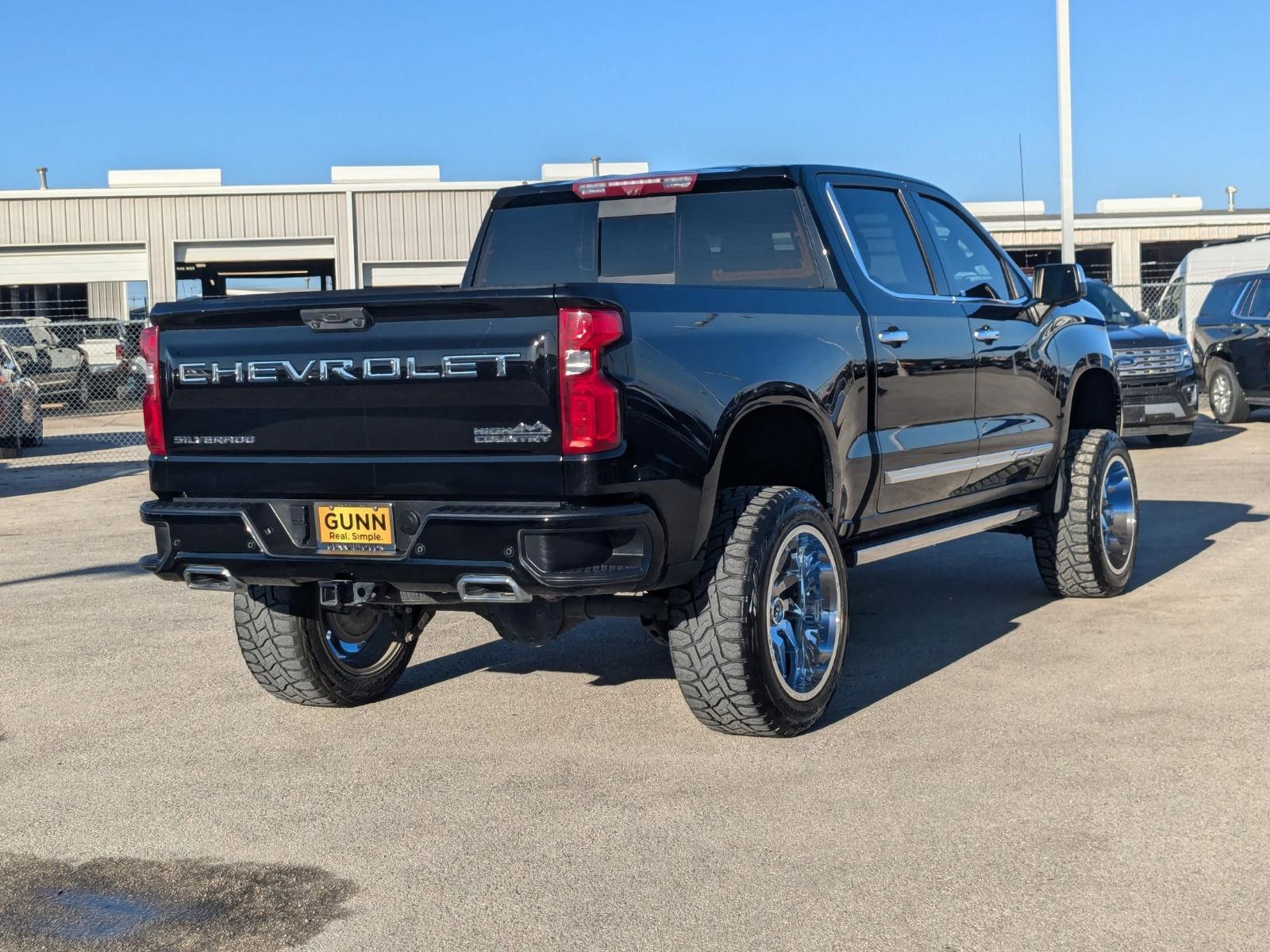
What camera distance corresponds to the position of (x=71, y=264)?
116ft

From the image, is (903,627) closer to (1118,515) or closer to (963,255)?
(1118,515)

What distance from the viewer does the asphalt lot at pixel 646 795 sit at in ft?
12.4

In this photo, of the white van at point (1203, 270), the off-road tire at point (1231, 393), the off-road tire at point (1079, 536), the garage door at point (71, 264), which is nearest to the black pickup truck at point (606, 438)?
the off-road tire at point (1079, 536)

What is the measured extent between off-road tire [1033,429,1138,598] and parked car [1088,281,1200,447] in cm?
827

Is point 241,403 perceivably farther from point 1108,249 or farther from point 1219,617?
point 1108,249

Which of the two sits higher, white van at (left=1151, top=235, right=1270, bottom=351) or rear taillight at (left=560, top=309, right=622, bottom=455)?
white van at (left=1151, top=235, right=1270, bottom=351)

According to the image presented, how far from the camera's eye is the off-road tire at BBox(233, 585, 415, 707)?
5.64 meters

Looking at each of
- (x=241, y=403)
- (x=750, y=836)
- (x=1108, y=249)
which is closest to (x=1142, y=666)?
(x=750, y=836)

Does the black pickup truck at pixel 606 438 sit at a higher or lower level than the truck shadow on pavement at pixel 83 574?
higher

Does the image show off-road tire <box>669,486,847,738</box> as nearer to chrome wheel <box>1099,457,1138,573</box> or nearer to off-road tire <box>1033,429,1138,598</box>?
off-road tire <box>1033,429,1138,598</box>

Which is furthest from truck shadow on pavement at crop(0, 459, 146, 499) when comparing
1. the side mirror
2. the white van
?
the white van

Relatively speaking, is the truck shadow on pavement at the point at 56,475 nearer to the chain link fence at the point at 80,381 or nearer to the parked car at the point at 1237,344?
the chain link fence at the point at 80,381

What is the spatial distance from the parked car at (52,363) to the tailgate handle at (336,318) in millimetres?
24036

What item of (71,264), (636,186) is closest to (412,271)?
(71,264)
